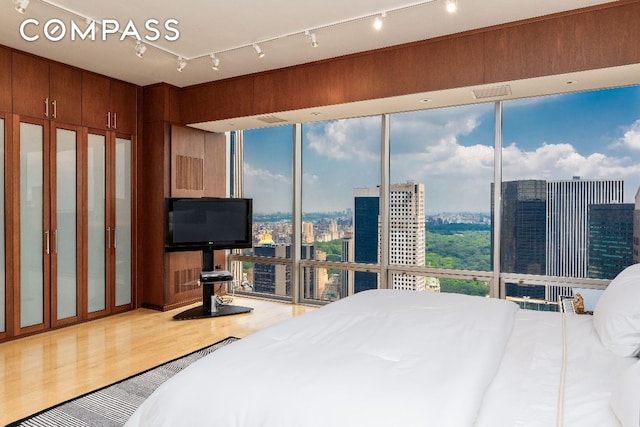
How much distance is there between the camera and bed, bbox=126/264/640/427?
4.07ft

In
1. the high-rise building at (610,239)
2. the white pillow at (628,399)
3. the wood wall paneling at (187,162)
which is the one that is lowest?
the white pillow at (628,399)

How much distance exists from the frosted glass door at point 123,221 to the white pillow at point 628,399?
4.95 meters

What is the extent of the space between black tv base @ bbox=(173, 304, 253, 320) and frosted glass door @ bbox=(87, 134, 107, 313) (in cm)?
91

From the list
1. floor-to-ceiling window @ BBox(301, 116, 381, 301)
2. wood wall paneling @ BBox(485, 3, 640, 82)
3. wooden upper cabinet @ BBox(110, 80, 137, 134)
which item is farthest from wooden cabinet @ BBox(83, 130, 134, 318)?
A: wood wall paneling @ BBox(485, 3, 640, 82)

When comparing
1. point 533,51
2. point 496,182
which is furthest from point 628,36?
point 496,182

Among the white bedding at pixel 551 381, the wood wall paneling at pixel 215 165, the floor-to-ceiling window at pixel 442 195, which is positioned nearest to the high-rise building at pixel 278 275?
the wood wall paneling at pixel 215 165

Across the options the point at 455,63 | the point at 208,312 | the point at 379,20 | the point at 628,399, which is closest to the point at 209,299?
the point at 208,312

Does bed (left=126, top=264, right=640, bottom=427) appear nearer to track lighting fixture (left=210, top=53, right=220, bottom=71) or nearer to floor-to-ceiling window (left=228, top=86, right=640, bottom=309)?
floor-to-ceiling window (left=228, top=86, right=640, bottom=309)

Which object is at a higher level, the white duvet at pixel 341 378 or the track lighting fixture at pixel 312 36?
the track lighting fixture at pixel 312 36

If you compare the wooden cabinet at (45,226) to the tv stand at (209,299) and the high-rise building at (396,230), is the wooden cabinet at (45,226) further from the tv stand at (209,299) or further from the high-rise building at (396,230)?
the high-rise building at (396,230)

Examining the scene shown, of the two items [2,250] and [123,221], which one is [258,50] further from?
[2,250]

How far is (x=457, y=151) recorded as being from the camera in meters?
4.52

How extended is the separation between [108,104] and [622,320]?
5.10m

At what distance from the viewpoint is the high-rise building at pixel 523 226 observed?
13.6 feet
